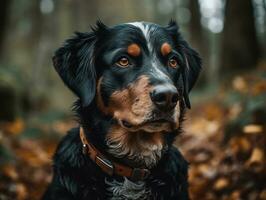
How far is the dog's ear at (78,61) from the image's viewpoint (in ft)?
16.4

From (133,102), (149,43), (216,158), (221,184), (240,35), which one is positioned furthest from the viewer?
(240,35)

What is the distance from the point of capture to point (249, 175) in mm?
6484

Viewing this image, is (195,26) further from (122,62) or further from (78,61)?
(122,62)

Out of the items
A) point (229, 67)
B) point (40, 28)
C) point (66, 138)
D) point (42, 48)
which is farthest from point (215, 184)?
point (40, 28)

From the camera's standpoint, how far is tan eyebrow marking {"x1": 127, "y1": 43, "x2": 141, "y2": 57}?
4.90 meters

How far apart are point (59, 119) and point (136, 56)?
773 centimetres

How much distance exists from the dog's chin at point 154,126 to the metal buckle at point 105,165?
0.39m

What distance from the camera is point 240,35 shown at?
12.2 meters

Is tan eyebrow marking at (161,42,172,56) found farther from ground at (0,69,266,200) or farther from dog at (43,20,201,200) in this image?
ground at (0,69,266,200)

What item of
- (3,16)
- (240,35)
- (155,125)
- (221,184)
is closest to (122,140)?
(155,125)

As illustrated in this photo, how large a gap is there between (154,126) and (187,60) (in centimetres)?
114

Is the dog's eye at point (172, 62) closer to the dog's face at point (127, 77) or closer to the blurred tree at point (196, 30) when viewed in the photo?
the dog's face at point (127, 77)

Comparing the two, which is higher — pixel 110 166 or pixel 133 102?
pixel 133 102

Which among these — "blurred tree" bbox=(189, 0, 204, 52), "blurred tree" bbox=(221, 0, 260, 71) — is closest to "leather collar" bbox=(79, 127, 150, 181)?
"blurred tree" bbox=(221, 0, 260, 71)
